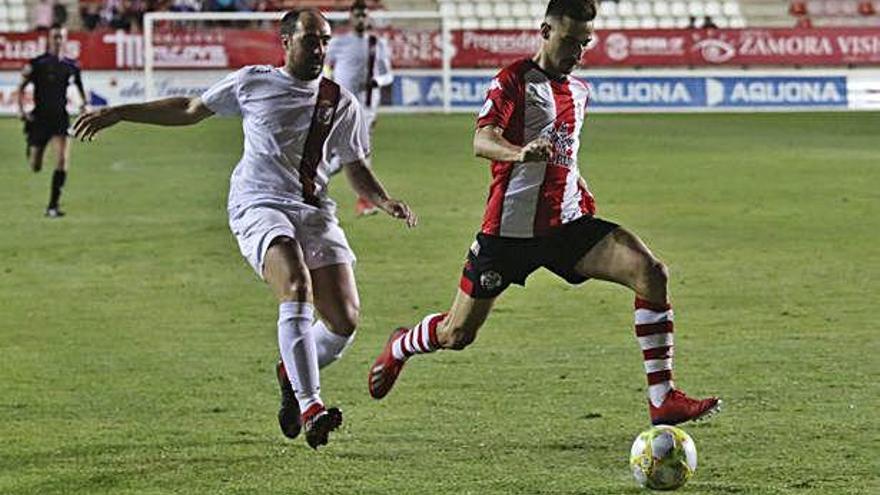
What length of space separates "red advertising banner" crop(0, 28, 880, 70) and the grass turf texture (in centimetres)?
1532

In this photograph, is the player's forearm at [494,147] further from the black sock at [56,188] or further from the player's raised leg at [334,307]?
the black sock at [56,188]

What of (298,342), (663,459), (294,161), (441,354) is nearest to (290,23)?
(294,161)

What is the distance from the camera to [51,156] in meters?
30.4

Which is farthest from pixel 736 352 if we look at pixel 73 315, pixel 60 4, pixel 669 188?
pixel 60 4

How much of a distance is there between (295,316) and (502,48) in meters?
33.2

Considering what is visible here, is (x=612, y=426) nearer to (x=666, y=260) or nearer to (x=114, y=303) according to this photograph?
(x=114, y=303)

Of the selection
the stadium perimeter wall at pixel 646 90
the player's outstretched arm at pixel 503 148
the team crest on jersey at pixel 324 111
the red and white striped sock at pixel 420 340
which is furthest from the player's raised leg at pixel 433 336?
the stadium perimeter wall at pixel 646 90

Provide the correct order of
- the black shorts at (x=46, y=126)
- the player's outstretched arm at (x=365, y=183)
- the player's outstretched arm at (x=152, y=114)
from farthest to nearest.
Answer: the black shorts at (x=46, y=126) → the player's outstretched arm at (x=365, y=183) → the player's outstretched arm at (x=152, y=114)

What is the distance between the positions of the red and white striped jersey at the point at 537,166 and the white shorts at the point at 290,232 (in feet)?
2.76

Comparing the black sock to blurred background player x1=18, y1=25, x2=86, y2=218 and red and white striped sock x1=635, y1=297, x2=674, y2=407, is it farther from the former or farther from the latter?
red and white striped sock x1=635, y1=297, x2=674, y2=407

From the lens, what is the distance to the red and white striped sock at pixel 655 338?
8547 millimetres

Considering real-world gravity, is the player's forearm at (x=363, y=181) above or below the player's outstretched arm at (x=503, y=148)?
below

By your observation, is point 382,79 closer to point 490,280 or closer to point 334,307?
point 334,307

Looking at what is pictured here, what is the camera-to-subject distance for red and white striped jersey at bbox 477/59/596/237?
8.81 metres
